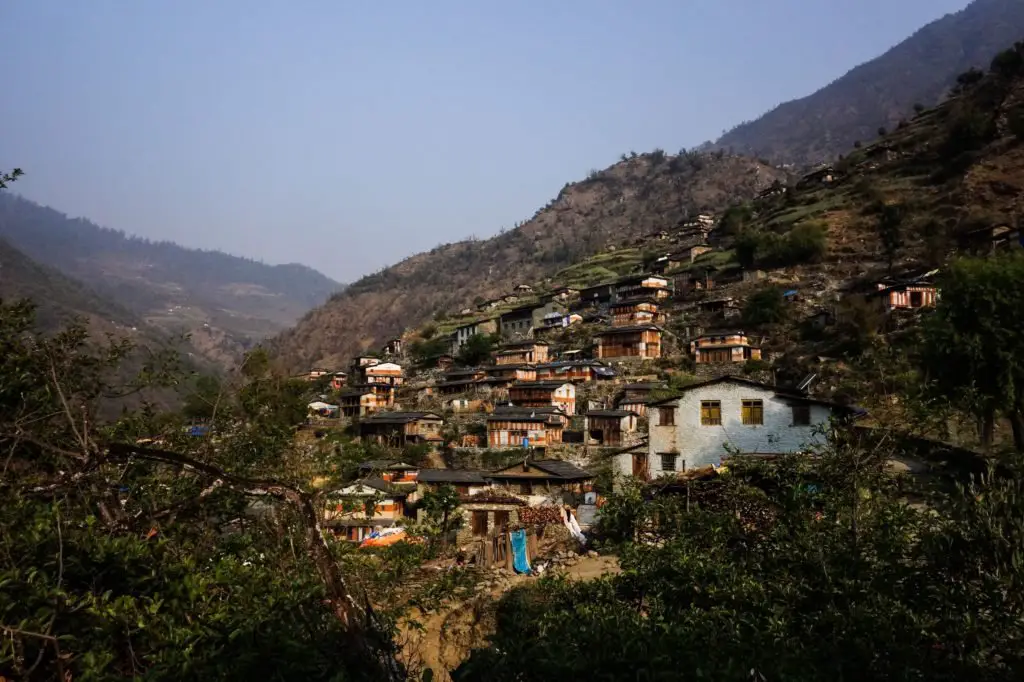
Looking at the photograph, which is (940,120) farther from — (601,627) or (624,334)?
(601,627)

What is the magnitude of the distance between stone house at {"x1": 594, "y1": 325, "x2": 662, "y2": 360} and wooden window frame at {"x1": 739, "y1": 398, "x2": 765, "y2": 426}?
2664 centimetres

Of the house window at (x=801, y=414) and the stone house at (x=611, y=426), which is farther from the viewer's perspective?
the stone house at (x=611, y=426)

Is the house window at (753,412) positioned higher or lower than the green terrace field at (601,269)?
lower

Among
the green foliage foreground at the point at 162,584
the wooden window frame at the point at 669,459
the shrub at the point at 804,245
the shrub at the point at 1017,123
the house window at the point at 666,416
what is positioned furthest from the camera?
the shrub at the point at 804,245

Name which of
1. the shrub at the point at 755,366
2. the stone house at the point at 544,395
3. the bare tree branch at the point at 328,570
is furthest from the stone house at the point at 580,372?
the bare tree branch at the point at 328,570

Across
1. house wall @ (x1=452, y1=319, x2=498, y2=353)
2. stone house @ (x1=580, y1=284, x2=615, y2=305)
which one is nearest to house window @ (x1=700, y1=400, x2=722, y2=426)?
stone house @ (x1=580, y1=284, x2=615, y2=305)

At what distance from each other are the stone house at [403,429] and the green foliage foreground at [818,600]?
36.0 metres

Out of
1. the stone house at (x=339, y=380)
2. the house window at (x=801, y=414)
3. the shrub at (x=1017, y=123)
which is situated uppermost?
the shrub at (x=1017, y=123)

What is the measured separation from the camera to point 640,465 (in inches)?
1156

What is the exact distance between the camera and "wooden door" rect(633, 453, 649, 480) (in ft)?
93.6

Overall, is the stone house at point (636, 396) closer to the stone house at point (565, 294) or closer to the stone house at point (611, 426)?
the stone house at point (611, 426)

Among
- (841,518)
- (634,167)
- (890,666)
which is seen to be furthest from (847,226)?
(634,167)

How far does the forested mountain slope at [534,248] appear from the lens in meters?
140

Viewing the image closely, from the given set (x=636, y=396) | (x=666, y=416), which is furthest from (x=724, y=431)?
(x=636, y=396)
